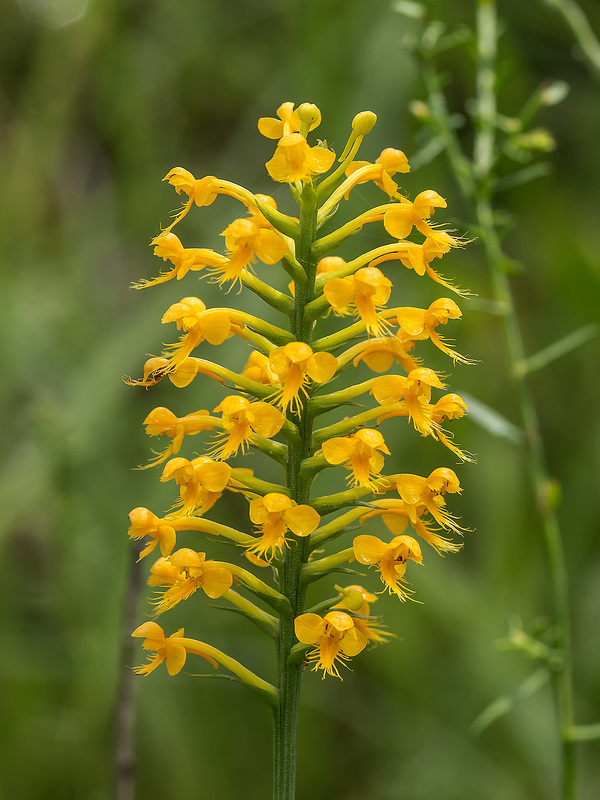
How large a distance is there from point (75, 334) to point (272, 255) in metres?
2.89

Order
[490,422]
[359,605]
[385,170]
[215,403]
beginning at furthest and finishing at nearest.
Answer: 1. [215,403]
2. [490,422]
3. [385,170]
4. [359,605]

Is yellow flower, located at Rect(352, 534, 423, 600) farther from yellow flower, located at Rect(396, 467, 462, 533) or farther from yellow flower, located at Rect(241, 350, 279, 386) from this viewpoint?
yellow flower, located at Rect(241, 350, 279, 386)

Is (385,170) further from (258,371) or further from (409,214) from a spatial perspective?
(258,371)

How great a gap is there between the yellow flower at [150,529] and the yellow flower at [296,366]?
0.34 metres

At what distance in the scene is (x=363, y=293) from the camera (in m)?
1.43

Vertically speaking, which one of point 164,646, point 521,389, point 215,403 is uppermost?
point 215,403

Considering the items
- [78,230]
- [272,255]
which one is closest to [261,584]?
[272,255]

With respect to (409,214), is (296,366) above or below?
below

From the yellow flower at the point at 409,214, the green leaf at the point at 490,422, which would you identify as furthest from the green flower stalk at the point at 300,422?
the green leaf at the point at 490,422

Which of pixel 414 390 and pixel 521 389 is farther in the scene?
pixel 521 389

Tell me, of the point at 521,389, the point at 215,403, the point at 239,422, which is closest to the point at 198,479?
the point at 239,422

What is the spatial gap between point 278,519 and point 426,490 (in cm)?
28

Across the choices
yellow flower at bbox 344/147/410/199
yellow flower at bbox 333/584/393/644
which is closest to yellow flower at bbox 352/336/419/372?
yellow flower at bbox 344/147/410/199

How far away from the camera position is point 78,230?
14.9ft
